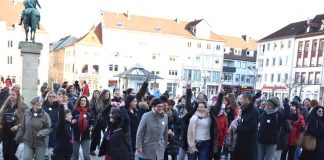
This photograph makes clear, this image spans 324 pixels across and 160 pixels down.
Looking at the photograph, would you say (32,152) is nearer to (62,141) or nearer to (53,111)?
(62,141)

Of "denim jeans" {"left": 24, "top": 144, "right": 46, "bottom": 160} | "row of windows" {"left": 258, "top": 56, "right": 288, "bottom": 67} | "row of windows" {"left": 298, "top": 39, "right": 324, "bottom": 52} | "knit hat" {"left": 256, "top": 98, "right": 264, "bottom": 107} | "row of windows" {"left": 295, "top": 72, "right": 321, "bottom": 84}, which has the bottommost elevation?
"denim jeans" {"left": 24, "top": 144, "right": 46, "bottom": 160}

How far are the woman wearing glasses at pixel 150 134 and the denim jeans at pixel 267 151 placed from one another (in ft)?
10.3

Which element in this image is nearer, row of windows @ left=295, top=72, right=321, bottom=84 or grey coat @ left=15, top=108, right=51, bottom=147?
grey coat @ left=15, top=108, right=51, bottom=147

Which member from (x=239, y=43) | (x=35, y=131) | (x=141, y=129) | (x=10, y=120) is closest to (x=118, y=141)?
(x=141, y=129)

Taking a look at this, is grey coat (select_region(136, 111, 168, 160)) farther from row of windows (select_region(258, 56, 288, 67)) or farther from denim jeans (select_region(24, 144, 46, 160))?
row of windows (select_region(258, 56, 288, 67))

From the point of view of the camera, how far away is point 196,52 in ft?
236

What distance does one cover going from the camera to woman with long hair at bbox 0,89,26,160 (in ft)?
26.1

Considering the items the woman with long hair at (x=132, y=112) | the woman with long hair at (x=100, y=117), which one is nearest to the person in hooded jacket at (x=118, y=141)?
the woman with long hair at (x=132, y=112)

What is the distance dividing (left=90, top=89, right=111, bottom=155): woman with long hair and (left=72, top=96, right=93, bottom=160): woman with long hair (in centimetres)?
32

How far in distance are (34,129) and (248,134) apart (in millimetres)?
4354

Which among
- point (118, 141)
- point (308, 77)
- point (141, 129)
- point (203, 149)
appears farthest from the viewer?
point (308, 77)

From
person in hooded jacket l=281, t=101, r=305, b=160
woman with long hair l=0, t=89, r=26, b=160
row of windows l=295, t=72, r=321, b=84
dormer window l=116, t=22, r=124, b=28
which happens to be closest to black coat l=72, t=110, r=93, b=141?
woman with long hair l=0, t=89, r=26, b=160

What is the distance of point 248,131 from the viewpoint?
8.08 meters

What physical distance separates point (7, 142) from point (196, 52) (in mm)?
64921
